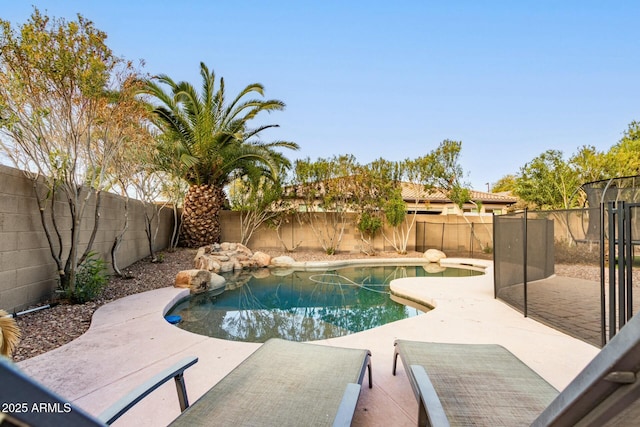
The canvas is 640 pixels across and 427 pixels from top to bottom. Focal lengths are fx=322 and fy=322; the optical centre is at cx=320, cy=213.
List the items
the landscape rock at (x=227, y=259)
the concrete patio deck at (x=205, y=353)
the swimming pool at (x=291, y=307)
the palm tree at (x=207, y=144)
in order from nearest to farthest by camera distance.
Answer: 1. the concrete patio deck at (x=205, y=353)
2. the swimming pool at (x=291, y=307)
3. the landscape rock at (x=227, y=259)
4. the palm tree at (x=207, y=144)

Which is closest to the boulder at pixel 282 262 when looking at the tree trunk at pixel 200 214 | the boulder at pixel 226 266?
the boulder at pixel 226 266

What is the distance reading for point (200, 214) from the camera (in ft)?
38.0

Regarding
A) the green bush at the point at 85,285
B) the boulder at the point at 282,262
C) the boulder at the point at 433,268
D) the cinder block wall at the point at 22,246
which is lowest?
the boulder at the point at 433,268

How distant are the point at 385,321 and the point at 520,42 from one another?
884 centimetres

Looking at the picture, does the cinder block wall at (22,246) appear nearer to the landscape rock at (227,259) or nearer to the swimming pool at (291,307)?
the swimming pool at (291,307)

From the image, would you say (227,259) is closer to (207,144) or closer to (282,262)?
(282,262)

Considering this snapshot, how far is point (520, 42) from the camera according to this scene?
9062 millimetres

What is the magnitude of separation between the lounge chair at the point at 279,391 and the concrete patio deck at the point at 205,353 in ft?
1.15

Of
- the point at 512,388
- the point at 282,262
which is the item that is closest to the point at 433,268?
the point at 282,262

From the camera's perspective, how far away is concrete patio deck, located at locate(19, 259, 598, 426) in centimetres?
240

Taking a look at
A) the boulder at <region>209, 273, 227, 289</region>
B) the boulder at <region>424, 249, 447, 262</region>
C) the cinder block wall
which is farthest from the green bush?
the boulder at <region>424, 249, 447, 262</region>

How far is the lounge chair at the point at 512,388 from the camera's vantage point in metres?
0.68

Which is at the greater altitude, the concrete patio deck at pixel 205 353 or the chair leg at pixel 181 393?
the chair leg at pixel 181 393

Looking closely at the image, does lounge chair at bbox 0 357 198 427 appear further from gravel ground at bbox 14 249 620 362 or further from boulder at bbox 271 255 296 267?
boulder at bbox 271 255 296 267
